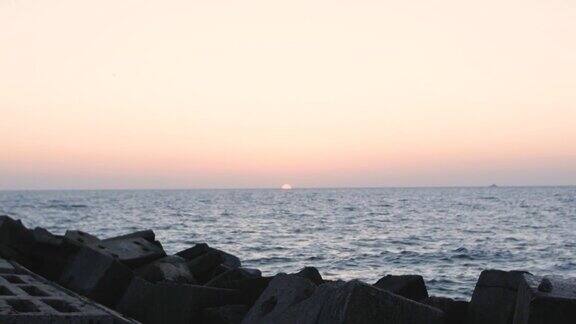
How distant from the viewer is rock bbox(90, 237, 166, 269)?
8.64m

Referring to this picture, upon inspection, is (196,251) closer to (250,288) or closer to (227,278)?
(227,278)

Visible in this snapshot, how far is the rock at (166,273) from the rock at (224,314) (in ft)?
4.46

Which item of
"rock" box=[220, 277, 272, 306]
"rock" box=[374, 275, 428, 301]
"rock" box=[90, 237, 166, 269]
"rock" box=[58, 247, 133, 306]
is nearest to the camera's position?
"rock" box=[374, 275, 428, 301]

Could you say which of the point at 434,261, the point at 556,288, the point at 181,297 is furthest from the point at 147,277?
the point at 434,261

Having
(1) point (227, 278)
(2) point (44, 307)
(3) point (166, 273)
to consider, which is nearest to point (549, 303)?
(2) point (44, 307)

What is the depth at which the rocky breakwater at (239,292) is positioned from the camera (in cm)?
435

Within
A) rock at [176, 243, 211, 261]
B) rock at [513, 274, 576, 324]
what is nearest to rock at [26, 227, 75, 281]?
rock at [176, 243, 211, 261]

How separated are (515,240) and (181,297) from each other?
22.9 m

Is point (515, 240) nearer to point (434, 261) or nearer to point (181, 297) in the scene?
point (434, 261)

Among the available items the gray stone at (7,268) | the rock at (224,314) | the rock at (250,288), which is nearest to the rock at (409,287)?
the rock at (250,288)

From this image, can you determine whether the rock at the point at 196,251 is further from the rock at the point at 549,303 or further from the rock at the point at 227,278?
the rock at the point at 549,303

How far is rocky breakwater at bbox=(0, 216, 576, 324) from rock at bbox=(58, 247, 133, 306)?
11 mm

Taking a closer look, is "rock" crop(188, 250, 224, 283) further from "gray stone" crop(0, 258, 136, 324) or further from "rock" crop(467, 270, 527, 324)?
"rock" crop(467, 270, 527, 324)

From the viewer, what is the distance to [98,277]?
739cm
